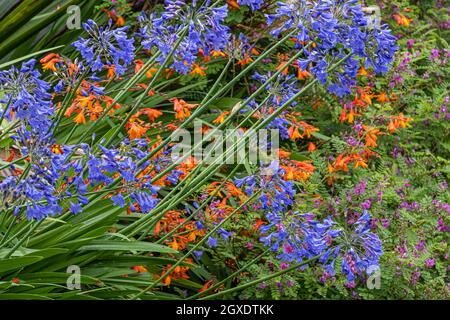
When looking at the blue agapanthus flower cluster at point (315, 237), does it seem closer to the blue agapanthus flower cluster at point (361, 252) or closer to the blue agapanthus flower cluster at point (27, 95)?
the blue agapanthus flower cluster at point (361, 252)

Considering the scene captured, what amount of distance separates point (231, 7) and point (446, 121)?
1.74 meters

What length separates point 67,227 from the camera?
3111 mm

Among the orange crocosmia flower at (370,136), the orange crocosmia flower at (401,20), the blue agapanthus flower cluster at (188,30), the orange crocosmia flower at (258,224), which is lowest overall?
the orange crocosmia flower at (258,224)

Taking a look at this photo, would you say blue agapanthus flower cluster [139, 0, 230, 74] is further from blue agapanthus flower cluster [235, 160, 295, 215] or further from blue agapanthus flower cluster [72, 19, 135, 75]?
blue agapanthus flower cluster [235, 160, 295, 215]

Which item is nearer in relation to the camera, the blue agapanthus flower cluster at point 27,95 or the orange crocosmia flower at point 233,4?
the blue agapanthus flower cluster at point 27,95

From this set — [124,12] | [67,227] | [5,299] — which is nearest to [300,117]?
[124,12]

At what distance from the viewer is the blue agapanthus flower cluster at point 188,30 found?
2562 millimetres

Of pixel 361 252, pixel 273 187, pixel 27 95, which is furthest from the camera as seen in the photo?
pixel 273 187

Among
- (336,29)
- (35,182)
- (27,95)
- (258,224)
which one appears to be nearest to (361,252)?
(336,29)

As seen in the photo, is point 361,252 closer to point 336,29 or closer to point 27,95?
point 336,29

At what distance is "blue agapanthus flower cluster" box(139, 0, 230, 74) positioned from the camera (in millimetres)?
2562

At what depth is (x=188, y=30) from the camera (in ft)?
8.68

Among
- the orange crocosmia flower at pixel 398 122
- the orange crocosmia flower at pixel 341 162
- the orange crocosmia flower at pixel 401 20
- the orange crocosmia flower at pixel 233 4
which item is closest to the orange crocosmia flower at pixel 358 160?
the orange crocosmia flower at pixel 341 162
